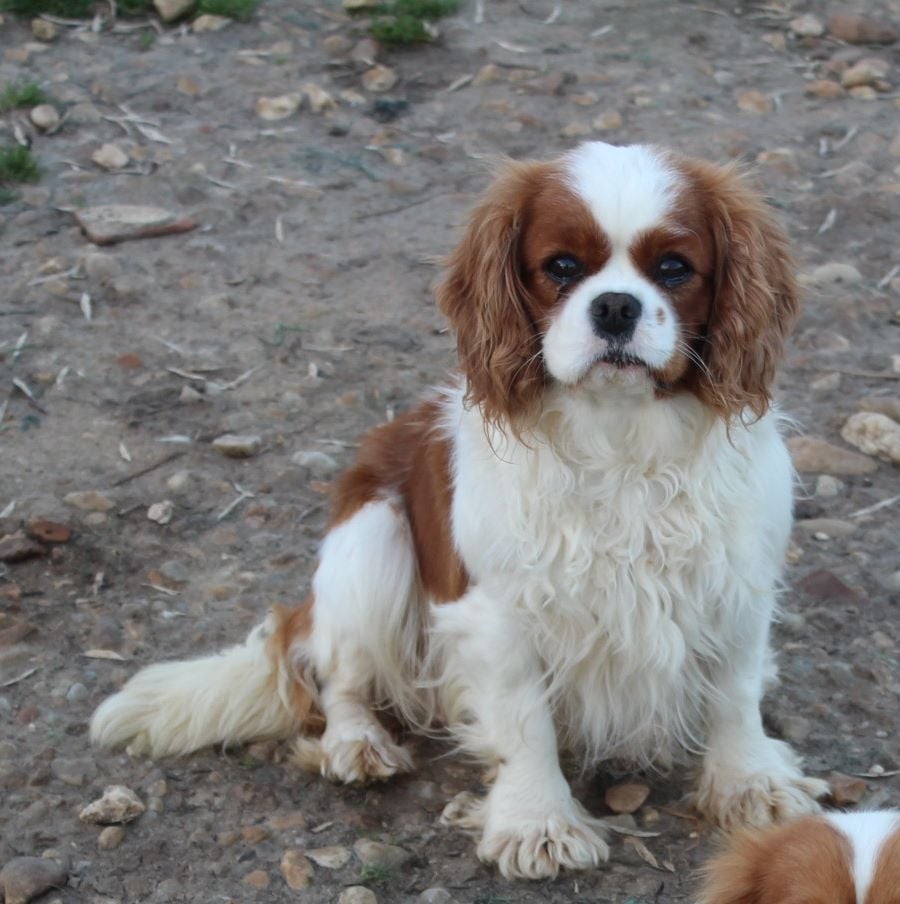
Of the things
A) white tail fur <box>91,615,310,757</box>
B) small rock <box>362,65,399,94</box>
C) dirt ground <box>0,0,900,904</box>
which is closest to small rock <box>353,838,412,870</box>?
dirt ground <box>0,0,900,904</box>

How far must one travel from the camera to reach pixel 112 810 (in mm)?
3758

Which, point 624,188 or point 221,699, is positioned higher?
point 624,188

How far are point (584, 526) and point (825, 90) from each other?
4479 millimetres

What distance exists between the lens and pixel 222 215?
661 cm

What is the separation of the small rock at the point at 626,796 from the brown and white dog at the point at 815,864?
2.67 feet

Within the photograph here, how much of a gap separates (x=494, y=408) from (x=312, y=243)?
3075 millimetres

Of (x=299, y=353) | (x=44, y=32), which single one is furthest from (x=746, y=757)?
(x=44, y=32)

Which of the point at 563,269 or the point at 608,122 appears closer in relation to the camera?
the point at 563,269

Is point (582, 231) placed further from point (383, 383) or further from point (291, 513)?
point (383, 383)

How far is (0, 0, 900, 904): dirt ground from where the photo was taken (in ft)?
12.6

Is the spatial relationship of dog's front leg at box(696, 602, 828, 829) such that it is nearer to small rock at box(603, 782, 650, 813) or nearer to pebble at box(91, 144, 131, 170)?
small rock at box(603, 782, 650, 813)

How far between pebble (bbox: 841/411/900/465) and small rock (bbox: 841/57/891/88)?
9.21 ft

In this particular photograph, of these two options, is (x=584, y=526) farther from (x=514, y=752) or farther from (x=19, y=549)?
(x=19, y=549)

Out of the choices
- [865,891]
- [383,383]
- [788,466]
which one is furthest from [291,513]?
[865,891]
